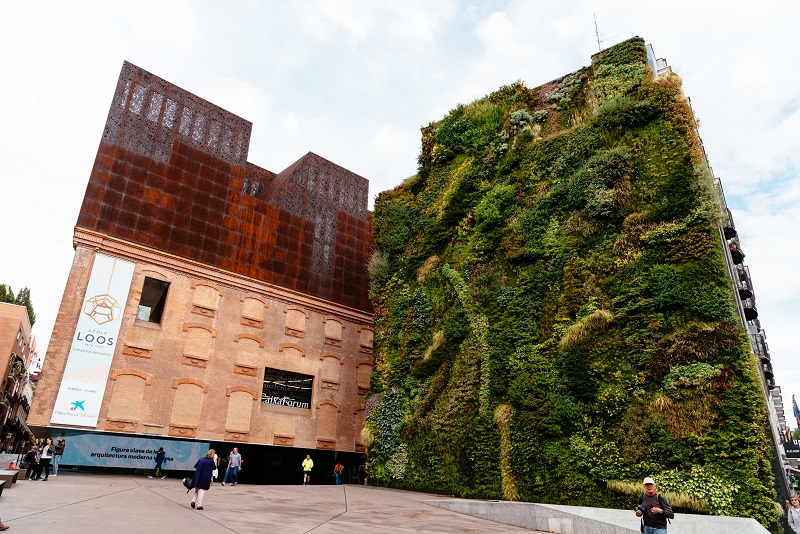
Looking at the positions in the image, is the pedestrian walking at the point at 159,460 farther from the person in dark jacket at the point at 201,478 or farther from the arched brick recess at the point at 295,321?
the person in dark jacket at the point at 201,478

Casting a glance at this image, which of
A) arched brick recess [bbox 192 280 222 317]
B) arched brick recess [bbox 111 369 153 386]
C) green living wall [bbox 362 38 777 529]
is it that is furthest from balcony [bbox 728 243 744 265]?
arched brick recess [bbox 111 369 153 386]

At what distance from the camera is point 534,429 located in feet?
56.7

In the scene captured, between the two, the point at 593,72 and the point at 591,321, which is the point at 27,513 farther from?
the point at 593,72

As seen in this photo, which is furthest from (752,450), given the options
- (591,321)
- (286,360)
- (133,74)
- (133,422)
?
(133,74)

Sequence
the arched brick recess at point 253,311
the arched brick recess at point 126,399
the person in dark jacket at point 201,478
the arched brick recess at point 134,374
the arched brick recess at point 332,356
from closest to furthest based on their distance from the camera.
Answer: the person in dark jacket at point 201,478
the arched brick recess at point 126,399
the arched brick recess at point 134,374
the arched brick recess at point 253,311
the arched brick recess at point 332,356

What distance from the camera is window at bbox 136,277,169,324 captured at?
24.8 metres

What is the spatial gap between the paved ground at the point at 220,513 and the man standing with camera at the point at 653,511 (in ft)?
15.6

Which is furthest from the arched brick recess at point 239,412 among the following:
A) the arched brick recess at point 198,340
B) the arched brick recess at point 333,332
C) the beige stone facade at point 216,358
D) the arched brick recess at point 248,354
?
the arched brick recess at point 333,332

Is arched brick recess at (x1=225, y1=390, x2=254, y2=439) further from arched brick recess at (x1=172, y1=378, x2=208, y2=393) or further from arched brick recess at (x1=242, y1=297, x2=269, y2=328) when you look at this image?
arched brick recess at (x1=242, y1=297, x2=269, y2=328)

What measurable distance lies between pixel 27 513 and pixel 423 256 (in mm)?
18711

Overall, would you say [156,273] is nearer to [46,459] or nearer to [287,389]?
[287,389]

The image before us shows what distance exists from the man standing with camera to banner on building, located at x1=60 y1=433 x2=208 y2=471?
22.2 m

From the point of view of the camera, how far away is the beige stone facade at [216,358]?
902 inches

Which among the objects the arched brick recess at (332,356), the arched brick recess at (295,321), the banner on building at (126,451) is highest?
the arched brick recess at (295,321)
